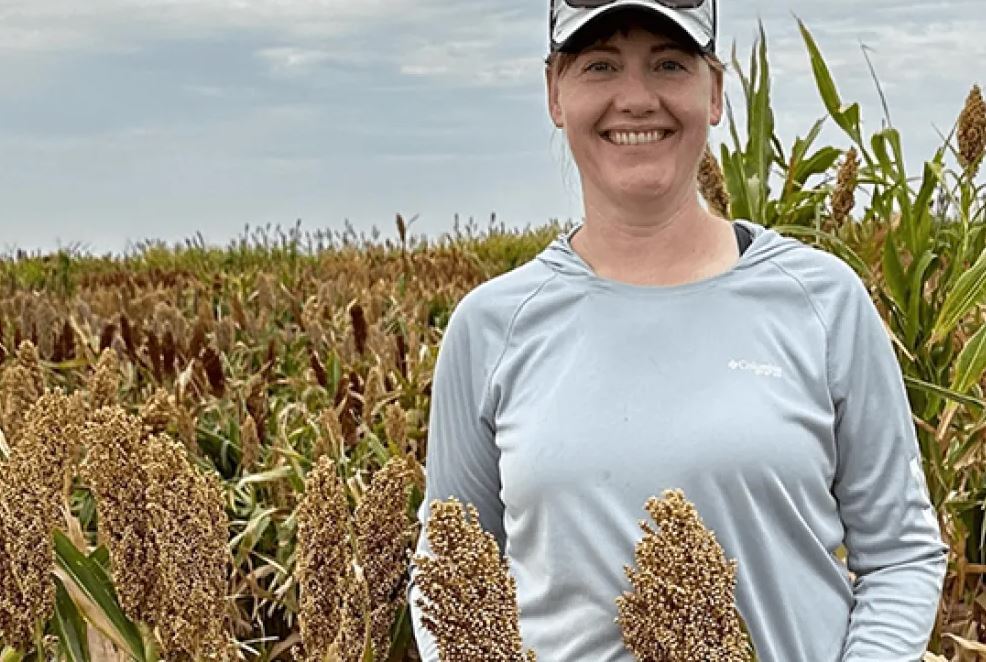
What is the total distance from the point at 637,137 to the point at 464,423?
540mm

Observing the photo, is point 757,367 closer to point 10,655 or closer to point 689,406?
point 689,406

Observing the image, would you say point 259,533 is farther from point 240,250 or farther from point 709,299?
point 240,250

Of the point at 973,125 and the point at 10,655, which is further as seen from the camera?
the point at 973,125

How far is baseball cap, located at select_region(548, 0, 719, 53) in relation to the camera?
2160 mm

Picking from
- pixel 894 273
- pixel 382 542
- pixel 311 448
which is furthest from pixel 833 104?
pixel 382 542

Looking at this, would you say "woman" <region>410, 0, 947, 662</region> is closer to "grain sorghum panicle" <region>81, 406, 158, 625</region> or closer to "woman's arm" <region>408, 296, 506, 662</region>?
"woman's arm" <region>408, 296, 506, 662</region>

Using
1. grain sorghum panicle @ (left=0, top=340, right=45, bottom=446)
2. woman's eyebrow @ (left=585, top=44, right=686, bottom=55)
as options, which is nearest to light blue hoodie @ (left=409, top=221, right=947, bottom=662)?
woman's eyebrow @ (left=585, top=44, right=686, bottom=55)

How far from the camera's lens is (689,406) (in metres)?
2.18

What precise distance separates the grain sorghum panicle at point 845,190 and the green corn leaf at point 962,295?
741mm

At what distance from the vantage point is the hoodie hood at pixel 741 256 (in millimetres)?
2295

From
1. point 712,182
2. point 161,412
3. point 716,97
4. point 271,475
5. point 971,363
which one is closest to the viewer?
point 716,97

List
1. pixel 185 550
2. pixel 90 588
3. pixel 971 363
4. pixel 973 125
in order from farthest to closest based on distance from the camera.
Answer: pixel 973 125 < pixel 971 363 < pixel 90 588 < pixel 185 550

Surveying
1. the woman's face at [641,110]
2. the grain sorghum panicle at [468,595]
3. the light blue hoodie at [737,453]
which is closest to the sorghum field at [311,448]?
the grain sorghum panicle at [468,595]

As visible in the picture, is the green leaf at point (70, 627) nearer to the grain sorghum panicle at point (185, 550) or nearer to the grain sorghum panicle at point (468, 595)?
the grain sorghum panicle at point (185, 550)
